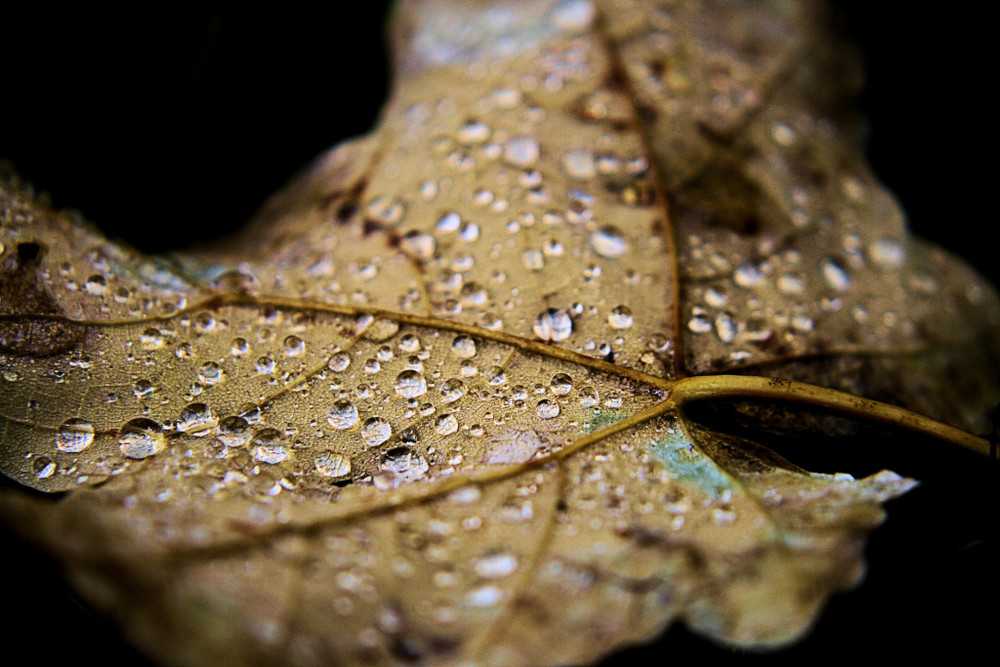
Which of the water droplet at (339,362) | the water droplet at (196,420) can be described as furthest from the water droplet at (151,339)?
the water droplet at (339,362)

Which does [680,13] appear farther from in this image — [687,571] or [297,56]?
[687,571]

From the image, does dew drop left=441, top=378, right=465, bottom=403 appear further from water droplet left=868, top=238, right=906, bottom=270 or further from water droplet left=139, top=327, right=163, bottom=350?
water droplet left=868, top=238, right=906, bottom=270

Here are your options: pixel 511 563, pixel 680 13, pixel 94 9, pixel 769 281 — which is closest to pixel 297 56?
pixel 94 9

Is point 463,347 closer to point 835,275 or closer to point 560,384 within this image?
point 560,384

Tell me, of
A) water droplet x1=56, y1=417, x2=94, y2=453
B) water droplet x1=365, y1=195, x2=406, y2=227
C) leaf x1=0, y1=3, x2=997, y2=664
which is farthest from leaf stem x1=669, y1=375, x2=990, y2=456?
water droplet x1=56, y1=417, x2=94, y2=453

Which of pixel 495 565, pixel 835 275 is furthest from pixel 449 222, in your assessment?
pixel 835 275

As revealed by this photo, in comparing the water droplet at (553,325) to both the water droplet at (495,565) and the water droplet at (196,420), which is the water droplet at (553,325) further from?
the water droplet at (196,420)

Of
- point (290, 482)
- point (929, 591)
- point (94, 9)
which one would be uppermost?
point (94, 9)
